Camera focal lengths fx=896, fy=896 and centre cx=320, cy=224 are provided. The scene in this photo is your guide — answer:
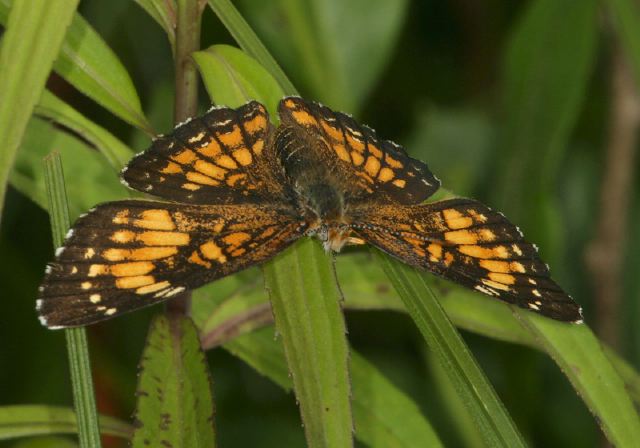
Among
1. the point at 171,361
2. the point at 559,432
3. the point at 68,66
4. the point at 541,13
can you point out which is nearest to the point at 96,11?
the point at 541,13

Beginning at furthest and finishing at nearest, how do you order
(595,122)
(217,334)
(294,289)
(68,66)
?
(595,122), (217,334), (68,66), (294,289)

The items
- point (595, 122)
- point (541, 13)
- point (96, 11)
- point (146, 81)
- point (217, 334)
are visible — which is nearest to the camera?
point (217, 334)

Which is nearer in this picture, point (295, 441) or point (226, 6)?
point (226, 6)

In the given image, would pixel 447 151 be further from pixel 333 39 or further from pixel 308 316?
pixel 308 316

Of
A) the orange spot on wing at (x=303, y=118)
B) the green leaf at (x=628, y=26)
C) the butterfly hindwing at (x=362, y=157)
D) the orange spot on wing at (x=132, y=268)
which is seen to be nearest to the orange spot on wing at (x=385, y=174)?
the butterfly hindwing at (x=362, y=157)

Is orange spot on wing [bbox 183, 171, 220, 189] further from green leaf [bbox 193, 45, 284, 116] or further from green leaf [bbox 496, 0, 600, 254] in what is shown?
green leaf [bbox 496, 0, 600, 254]

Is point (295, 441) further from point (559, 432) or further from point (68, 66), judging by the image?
point (68, 66)

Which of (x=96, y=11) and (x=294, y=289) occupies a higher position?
(x=96, y=11)

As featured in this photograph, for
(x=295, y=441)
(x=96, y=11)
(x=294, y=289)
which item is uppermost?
(x=96, y=11)
